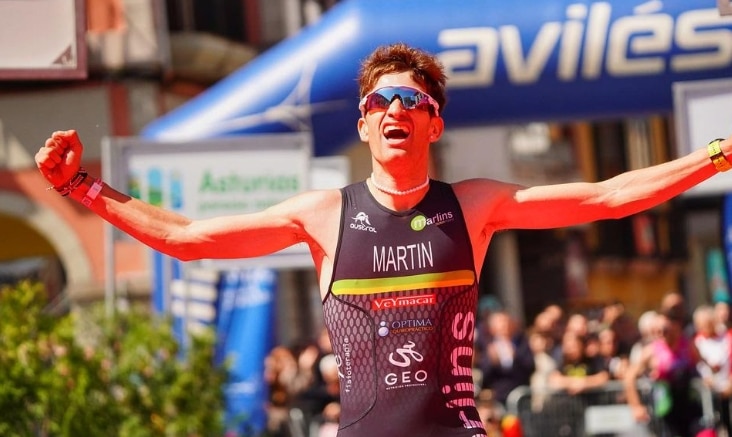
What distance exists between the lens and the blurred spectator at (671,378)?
12352mm

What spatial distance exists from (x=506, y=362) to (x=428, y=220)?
8.42 metres

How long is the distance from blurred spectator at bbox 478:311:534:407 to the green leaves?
2631 mm

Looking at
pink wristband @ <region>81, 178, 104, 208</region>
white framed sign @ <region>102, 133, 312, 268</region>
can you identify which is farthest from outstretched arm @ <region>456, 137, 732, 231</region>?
white framed sign @ <region>102, 133, 312, 268</region>

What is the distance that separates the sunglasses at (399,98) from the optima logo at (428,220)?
33cm

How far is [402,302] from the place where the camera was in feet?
15.5

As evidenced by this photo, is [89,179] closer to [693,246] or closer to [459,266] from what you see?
[459,266]

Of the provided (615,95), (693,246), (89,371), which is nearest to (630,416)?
(615,95)

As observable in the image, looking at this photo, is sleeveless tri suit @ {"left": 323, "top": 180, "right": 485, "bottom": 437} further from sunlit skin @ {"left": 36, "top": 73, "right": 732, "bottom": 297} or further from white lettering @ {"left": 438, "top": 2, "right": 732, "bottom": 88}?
white lettering @ {"left": 438, "top": 2, "right": 732, "bottom": 88}

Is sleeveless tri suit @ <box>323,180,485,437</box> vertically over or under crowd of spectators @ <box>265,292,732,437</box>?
over

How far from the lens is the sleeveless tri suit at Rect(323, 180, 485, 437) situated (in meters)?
4.66

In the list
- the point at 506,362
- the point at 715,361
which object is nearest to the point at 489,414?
the point at 506,362

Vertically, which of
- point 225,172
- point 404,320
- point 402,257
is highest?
point 225,172

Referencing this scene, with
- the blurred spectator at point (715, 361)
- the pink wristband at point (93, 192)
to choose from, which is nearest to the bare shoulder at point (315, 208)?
the pink wristband at point (93, 192)

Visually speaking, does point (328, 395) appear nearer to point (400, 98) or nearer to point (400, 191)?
point (400, 191)
